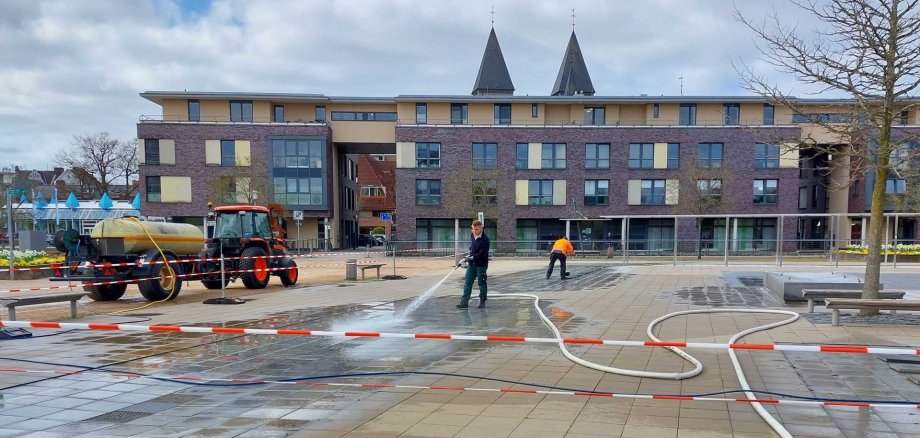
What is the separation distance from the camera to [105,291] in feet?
41.7

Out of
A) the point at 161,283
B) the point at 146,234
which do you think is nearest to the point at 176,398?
the point at 161,283

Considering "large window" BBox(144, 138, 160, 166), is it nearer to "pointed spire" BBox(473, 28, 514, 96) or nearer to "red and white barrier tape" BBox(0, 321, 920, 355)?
"pointed spire" BBox(473, 28, 514, 96)

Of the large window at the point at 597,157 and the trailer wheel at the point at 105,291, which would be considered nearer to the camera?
the trailer wheel at the point at 105,291

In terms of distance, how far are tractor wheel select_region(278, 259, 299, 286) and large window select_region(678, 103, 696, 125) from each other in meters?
36.8

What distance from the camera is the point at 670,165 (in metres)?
43.8

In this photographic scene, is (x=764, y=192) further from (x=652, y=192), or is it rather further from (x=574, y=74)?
(x=574, y=74)

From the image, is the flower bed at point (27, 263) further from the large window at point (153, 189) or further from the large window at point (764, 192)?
the large window at point (764, 192)

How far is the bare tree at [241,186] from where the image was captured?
125 ft

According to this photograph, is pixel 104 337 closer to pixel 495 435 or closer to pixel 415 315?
pixel 415 315

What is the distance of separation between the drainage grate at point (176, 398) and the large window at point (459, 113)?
40.7 m

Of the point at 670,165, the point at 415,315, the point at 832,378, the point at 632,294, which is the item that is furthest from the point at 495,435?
the point at 670,165

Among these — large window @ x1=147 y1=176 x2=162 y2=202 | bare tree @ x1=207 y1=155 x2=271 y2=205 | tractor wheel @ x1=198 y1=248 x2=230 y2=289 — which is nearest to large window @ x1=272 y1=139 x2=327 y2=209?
bare tree @ x1=207 y1=155 x2=271 y2=205

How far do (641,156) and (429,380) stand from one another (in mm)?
41390

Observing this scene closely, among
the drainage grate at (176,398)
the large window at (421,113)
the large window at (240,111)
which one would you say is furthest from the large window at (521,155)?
the drainage grate at (176,398)
